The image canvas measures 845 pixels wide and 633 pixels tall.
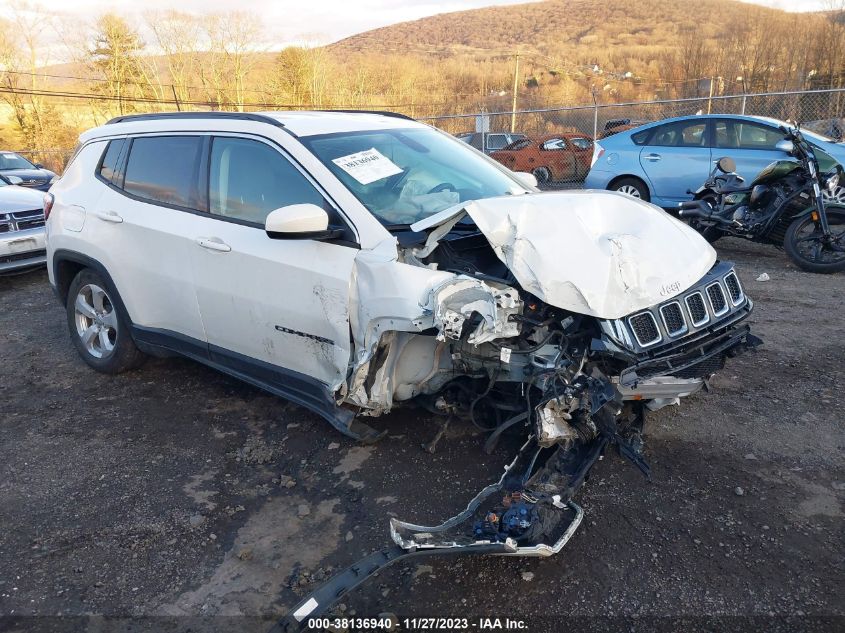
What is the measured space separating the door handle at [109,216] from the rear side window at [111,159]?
0.27 metres

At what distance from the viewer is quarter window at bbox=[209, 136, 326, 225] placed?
3.56 meters

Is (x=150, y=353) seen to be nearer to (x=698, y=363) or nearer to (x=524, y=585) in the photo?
(x=524, y=585)

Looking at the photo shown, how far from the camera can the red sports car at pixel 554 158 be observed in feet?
51.6

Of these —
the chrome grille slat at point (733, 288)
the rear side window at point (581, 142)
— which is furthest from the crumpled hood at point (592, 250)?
the rear side window at point (581, 142)

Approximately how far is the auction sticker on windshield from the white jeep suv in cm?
1

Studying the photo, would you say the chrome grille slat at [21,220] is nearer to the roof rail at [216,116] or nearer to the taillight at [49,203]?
the taillight at [49,203]

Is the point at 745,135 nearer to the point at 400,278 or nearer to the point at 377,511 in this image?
the point at 400,278

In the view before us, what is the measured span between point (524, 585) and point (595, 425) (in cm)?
81

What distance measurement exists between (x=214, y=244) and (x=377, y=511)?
1.78 m

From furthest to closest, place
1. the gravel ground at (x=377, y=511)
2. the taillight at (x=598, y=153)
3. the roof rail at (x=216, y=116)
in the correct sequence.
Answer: the taillight at (x=598, y=153) → the roof rail at (x=216, y=116) → the gravel ground at (x=377, y=511)

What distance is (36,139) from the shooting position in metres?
33.7

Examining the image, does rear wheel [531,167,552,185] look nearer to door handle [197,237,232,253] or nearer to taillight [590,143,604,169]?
taillight [590,143,604,169]

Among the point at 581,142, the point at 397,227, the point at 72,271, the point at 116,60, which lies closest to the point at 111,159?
the point at 72,271

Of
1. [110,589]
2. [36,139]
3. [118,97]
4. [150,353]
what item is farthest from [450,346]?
[118,97]
